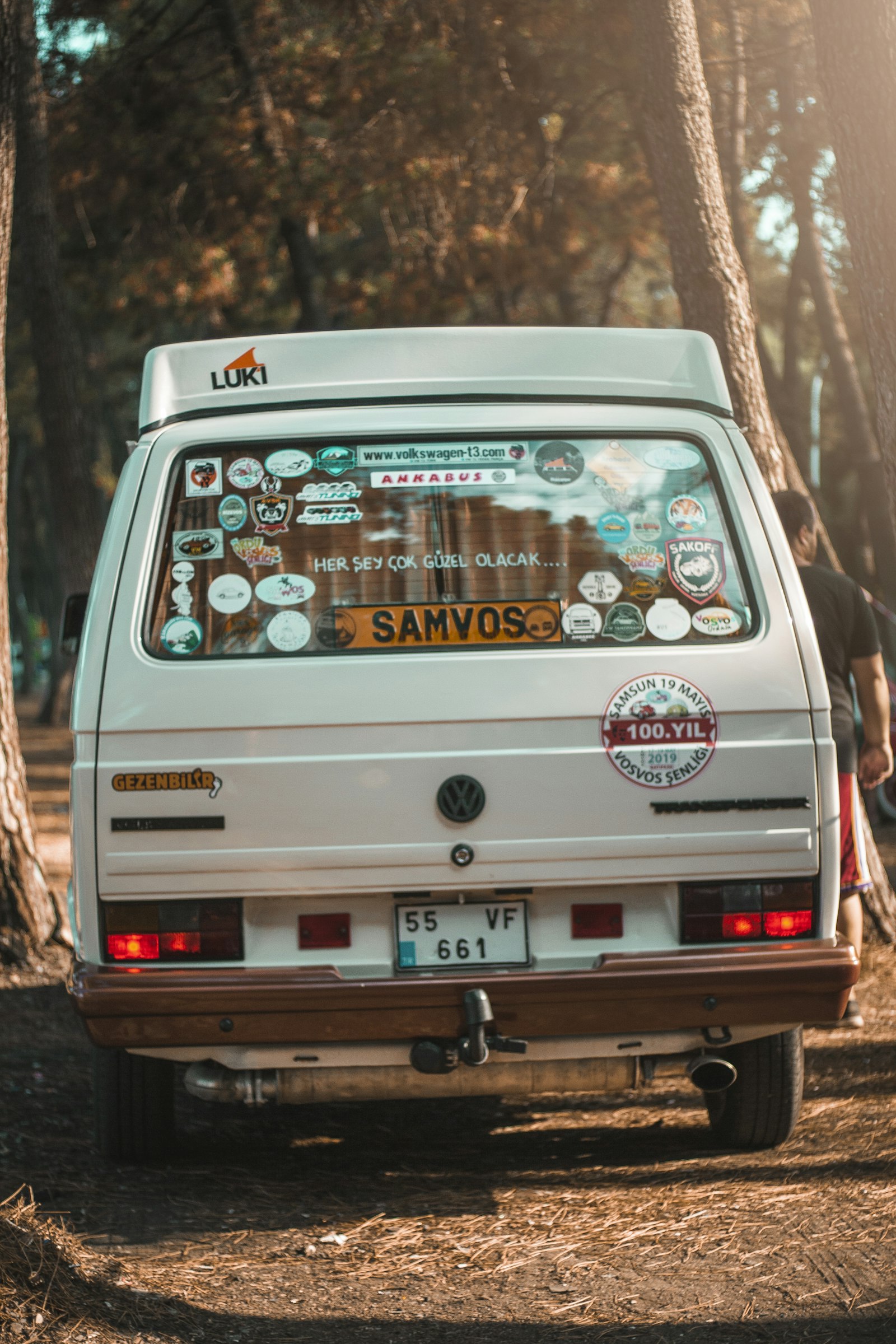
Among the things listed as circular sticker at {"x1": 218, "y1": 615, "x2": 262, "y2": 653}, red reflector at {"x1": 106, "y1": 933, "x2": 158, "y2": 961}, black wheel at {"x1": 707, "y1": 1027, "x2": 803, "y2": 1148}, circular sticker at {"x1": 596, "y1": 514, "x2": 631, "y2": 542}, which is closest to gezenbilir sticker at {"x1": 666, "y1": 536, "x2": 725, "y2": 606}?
circular sticker at {"x1": 596, "y1": 514, "x2": 631, "y2": 542}

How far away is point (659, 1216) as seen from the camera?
391 cm

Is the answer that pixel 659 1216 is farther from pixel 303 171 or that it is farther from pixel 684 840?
pixel 303 171

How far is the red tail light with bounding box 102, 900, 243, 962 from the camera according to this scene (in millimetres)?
3660

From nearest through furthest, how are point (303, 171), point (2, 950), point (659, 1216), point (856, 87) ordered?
point (659, 1216)
point (856, 87)
point (2, 950)
point (303, 171)

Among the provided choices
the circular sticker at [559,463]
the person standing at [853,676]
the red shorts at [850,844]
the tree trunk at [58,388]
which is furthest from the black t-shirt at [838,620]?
the tree trunk at [58,388]

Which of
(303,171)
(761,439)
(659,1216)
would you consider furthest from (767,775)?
(303,171)

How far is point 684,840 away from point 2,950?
14.1 ft

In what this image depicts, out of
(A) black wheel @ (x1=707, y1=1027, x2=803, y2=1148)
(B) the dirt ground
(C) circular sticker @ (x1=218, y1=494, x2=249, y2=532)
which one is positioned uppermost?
(C) circular sticker @ (x1=218, y1=494, x2=249, y2=532)

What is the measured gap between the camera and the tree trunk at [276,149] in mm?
13016

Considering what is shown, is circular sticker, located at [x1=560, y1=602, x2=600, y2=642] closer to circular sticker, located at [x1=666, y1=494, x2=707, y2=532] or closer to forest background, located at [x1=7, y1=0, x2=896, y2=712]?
circular sticker, located at [x1=666, y1=494, x2=707, y2=532]

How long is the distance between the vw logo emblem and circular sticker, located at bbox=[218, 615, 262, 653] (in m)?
0.63

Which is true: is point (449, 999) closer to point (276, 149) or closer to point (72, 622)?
point (72, 622)

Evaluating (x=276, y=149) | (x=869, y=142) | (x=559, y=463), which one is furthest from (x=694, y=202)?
(x=276, y=149)

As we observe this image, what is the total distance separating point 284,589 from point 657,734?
3.46 feet
